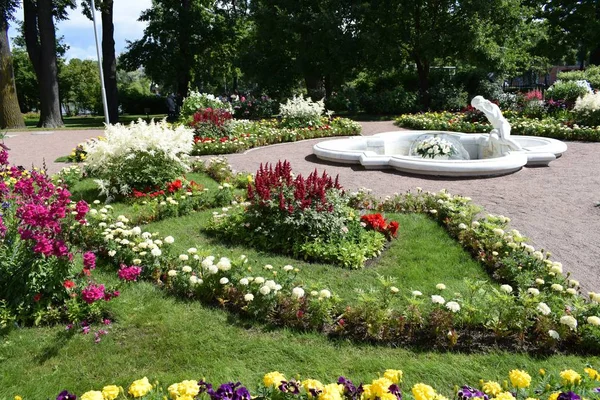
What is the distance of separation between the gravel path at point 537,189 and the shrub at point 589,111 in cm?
223

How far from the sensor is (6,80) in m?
20.9

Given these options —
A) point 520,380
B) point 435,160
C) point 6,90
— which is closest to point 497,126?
point 435,160

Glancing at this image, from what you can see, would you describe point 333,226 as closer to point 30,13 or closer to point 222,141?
point 222,141

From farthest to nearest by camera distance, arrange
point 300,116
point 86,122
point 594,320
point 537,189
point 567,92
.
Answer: point 86,122 < point 567,92 < point 300,116 < point 537,189 < point 594,320

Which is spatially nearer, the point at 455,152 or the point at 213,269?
the point at 213,269

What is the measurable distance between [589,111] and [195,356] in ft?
49.3

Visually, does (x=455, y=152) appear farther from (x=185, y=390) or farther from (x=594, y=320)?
(x=185, y=390)

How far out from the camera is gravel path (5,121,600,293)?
4.94 metres

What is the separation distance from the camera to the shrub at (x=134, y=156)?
21.9 ft

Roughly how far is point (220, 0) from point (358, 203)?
33.2 m

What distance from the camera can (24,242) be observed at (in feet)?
11.8

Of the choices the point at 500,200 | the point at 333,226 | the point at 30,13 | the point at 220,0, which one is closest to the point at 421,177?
the point at 500,200

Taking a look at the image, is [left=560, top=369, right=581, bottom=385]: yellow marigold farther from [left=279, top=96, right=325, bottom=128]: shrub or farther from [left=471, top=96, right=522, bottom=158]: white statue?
[left=279, top=96, right=325, bottom=128]: shrub

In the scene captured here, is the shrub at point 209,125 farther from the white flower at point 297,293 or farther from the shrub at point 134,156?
the white flower at point 297,293
